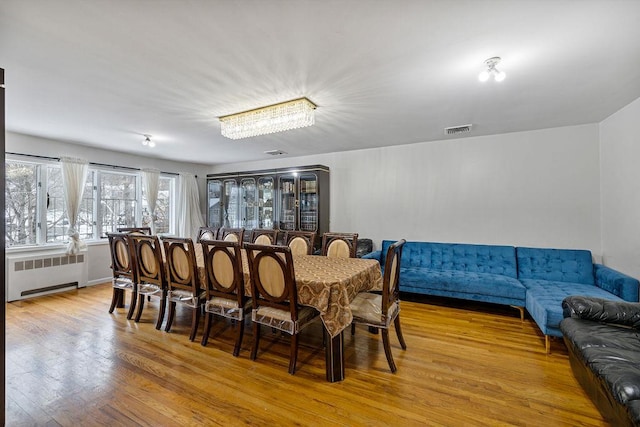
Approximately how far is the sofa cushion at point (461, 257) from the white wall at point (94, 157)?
471 centimetres

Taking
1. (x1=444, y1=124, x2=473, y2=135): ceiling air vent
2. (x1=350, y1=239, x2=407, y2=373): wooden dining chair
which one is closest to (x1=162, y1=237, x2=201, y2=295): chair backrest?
(x1=350, y1=239, x2=407, y2=373): wooden dining chair

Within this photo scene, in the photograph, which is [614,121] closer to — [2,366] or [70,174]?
[2,366]

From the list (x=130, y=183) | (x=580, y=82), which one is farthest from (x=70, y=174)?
(x=580, y=82)

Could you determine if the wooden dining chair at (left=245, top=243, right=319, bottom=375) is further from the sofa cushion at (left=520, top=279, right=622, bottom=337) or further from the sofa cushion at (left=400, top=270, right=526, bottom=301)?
the sofa cushion at (left=520, top=279, right=622, bottom=337)

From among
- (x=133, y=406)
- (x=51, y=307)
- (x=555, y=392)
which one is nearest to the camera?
(x=133, y=406)

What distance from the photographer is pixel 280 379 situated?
2016 mm

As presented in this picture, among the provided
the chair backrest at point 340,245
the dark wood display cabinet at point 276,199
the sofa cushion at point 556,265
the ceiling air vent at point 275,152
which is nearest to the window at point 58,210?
the dark wood display cabinet at point 276,199

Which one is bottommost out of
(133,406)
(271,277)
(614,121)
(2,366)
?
(133,406)

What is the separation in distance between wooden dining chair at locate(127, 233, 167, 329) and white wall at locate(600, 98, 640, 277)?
15.6 feet

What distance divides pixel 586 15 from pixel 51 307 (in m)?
5.70

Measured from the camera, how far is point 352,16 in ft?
4.84

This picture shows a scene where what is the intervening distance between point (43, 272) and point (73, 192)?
1.23 metres

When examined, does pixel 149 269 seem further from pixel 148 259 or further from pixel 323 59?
pixel 323 59

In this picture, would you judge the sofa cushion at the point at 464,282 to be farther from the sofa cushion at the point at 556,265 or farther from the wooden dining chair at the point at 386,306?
the wooden dining chair at the point at 386,306
